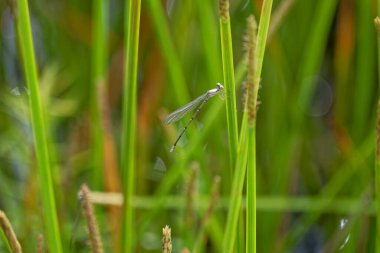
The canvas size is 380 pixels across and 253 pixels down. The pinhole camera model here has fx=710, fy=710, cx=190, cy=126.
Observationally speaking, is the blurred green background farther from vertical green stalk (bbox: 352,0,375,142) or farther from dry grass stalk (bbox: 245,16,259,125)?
dry grass stalk (bbox: 245,16,259,125)

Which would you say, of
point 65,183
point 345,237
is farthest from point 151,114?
point 345,237

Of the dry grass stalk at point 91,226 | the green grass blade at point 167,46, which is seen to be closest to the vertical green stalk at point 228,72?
the dry grass stalk at point 91,226

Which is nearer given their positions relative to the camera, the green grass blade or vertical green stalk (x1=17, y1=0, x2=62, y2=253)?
vertical green stalk (x1=17, y1=0, x2=62, y2=253)

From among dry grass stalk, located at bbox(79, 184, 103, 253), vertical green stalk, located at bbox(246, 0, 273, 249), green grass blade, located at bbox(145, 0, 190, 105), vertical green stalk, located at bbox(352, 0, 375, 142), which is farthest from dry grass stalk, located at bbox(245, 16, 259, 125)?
vertical green stalk, located at bbox(352, 0, 375, 142)

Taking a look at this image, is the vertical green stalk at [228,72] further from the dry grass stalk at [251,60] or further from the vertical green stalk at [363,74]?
the vertical green stalk at [363,74]

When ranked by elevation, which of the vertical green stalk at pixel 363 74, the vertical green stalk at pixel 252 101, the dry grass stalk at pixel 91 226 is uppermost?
the vertical green stalk at pixel 363 74
